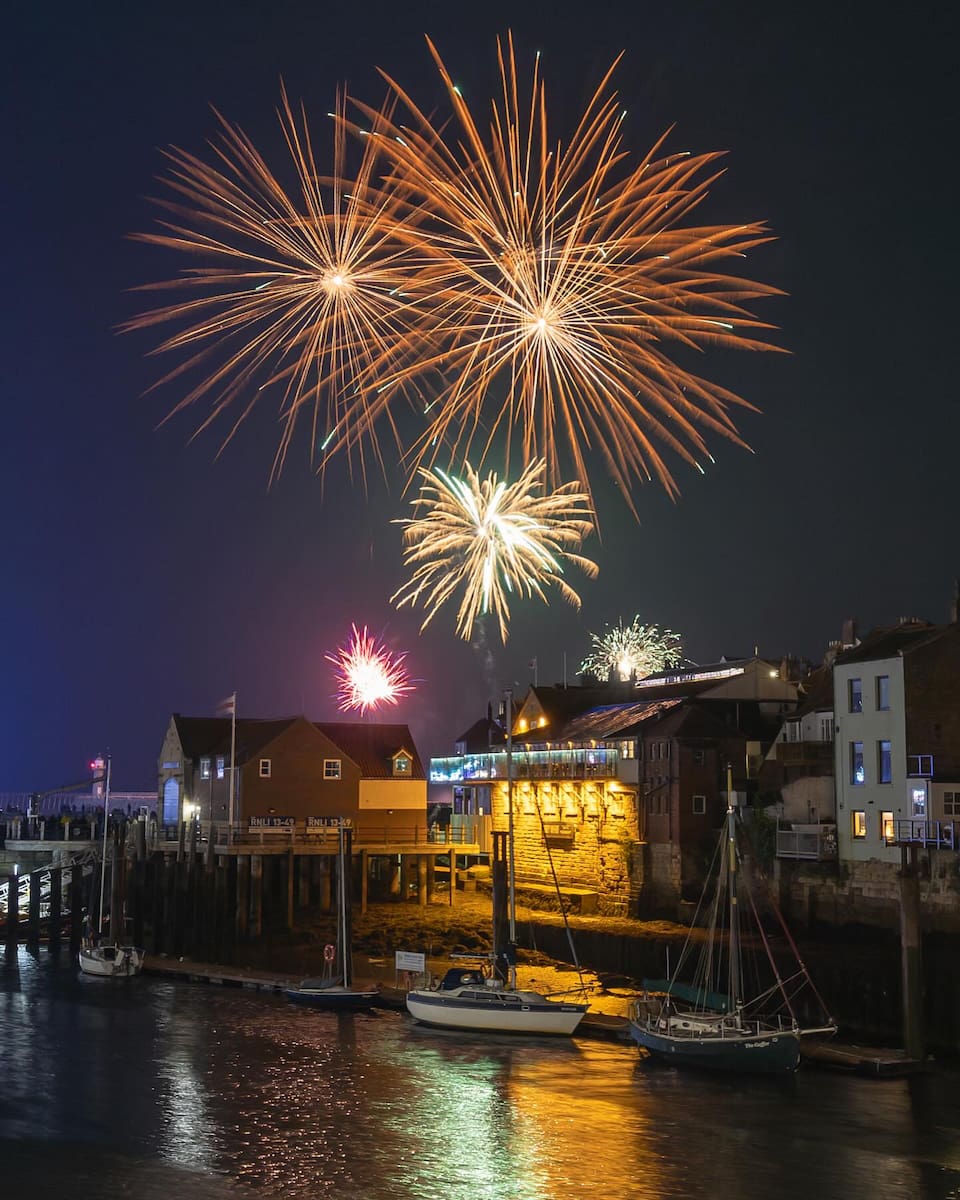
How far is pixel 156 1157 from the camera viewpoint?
29406 millimetres

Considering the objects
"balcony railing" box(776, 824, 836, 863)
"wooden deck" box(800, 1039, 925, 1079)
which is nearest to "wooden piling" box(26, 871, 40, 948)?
"balcony railing" box(776, 824, 836, 863)

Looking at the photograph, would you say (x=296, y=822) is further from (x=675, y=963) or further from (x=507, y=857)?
(x=675, y=963)

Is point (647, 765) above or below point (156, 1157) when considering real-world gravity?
above

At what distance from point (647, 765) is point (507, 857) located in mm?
12877

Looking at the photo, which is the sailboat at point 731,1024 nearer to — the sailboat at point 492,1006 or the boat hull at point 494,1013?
the boat hull at point 494,1013

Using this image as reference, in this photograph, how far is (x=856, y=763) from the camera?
53156 mm

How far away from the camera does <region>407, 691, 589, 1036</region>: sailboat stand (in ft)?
136

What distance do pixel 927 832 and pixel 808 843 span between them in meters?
6.27

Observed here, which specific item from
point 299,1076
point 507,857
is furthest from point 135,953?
point 299,1076

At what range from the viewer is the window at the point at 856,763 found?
52781 mm

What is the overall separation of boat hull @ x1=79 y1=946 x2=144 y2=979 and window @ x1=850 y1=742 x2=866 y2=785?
2964 centimetres

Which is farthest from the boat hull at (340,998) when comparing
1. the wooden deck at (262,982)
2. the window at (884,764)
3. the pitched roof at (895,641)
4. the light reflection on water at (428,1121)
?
the pitched roof at (895,641)

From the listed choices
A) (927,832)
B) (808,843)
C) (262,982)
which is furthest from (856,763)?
(262,982)

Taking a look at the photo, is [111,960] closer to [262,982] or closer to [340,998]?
[262,982]
